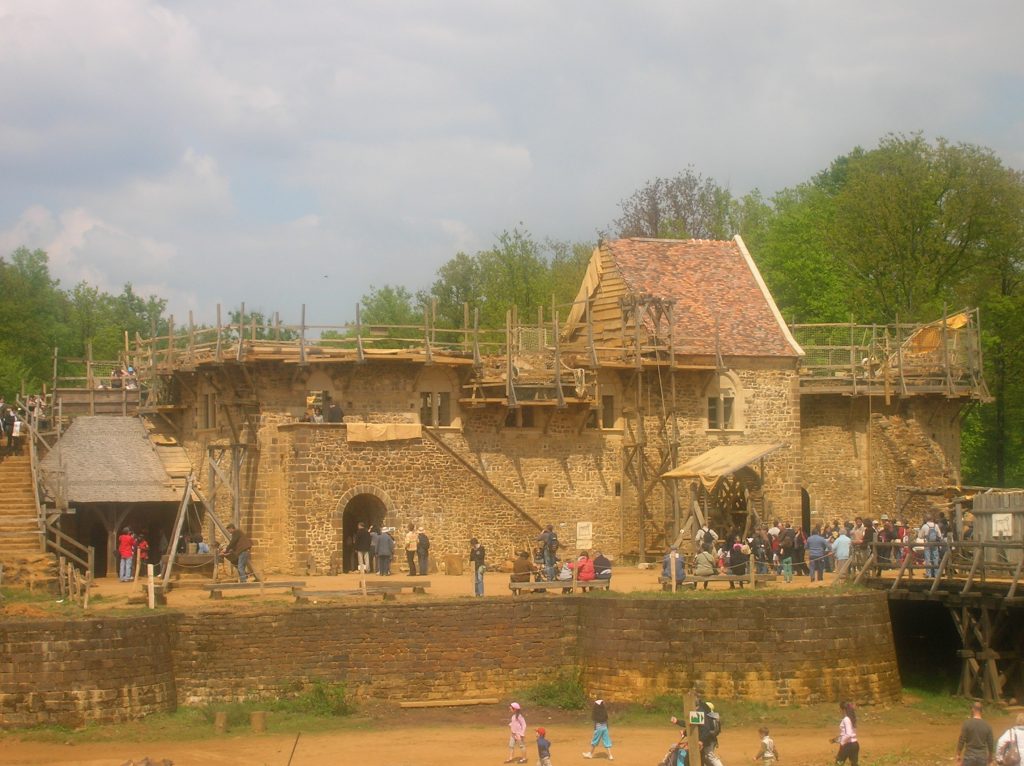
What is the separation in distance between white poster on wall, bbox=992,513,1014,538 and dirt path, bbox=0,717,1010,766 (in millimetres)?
4445

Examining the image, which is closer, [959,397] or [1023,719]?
[1023,719]

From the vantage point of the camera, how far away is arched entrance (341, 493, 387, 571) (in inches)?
1463

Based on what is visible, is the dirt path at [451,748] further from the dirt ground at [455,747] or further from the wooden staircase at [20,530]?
the wooden staircase at [20,530]

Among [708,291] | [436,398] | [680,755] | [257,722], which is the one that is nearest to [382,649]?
[257,722]

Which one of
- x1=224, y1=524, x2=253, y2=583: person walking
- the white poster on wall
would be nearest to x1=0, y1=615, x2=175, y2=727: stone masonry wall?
x1=224, y1=524, x2=253, y2=583: person walking

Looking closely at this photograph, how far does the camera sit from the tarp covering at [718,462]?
37031 millimetres

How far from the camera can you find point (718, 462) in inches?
1500

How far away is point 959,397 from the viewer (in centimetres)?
4303

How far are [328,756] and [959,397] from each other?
23.4 metres

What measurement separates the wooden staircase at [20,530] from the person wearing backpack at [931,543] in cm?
1722

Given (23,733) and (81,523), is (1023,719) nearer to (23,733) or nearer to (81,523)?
(23,733)

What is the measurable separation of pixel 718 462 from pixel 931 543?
8.36 meters

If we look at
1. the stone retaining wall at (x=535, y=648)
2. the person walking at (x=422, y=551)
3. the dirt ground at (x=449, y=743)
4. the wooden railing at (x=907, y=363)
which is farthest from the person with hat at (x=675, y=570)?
the wooden railing at (x=907, y=363)

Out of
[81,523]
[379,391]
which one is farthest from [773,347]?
[81,523]
